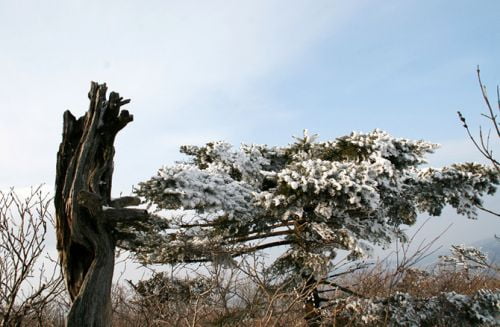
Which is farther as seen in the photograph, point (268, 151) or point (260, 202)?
point (268, 151)

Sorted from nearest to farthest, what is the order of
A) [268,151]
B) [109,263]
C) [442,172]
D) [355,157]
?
[109,263]
[442,172]
[355,157]
[268,151]

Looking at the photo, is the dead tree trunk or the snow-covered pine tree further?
the snow-covered pine tree

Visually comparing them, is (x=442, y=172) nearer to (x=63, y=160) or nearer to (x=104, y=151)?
(x=104, y=151)

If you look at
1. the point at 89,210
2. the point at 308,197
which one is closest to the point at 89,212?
the point at 89,210

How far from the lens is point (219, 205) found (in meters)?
6.45

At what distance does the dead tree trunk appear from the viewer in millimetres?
4672

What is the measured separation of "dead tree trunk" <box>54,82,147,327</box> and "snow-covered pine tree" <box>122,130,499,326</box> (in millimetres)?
738

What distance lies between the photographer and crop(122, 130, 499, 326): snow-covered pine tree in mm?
6145

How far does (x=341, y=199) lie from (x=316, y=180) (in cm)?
60

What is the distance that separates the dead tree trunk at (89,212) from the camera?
15.3 feet

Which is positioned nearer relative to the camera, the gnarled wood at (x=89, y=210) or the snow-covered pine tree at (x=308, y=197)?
the gnarled wood at (x=89, y=210)

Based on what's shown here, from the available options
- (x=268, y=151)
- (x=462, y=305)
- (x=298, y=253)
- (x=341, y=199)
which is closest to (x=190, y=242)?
(x=298, y=253)

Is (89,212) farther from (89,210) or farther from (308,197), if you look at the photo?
(308,197)

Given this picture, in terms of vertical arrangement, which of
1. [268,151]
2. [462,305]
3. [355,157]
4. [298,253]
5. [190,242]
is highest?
[268,151]
